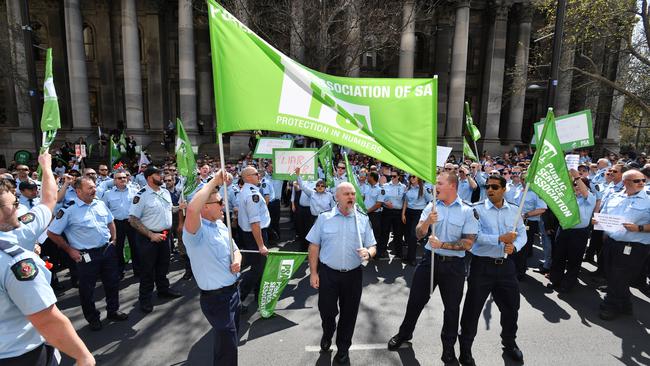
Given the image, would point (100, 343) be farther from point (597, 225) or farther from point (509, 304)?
point (597, 225)

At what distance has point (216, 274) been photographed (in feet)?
10.5

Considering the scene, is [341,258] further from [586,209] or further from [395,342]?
[586,209]

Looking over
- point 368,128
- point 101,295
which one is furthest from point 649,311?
point 101,295

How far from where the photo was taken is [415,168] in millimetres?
3113

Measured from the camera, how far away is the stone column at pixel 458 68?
2255 centimetres

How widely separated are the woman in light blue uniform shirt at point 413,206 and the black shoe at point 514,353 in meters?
3.31

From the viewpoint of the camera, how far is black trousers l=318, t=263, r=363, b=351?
3851 mm

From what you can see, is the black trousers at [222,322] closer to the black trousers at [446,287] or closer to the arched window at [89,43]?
the black trousers at [446,287]

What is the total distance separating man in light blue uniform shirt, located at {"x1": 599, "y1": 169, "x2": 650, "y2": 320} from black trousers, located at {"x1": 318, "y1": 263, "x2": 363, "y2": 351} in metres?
3.96

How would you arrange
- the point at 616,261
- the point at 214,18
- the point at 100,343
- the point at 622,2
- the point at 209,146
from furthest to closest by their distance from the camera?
the point at 209,146 < the point at 622,2 < the point at 616,261 < the point at 100,343 < the point at 214,18

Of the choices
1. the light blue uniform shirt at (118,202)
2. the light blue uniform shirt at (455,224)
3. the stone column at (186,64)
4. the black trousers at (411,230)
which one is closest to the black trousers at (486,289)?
the light blue uniform shirt at (455,224)

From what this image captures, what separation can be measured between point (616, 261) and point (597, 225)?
1.93 feet

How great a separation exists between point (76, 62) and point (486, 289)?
26.0m

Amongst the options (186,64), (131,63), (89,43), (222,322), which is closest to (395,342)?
(222,322)
